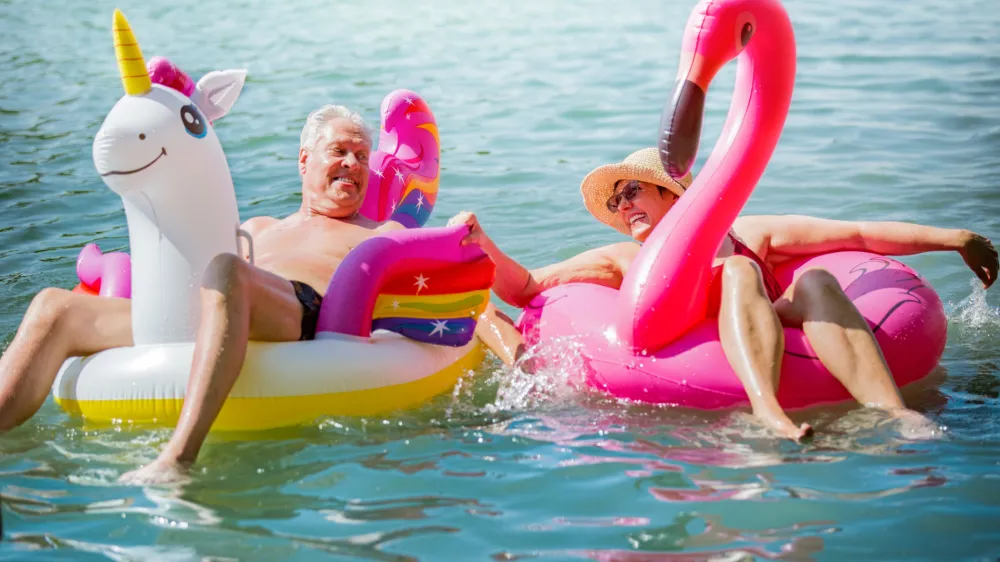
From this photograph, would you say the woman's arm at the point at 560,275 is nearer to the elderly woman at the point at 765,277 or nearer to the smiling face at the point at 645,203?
the elderly woman at the point at 765,277

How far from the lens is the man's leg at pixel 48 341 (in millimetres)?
3570

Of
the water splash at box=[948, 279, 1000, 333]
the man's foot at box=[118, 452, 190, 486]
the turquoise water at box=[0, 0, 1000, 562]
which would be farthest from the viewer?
the water splash at box=[948, 279, 1000, 333]

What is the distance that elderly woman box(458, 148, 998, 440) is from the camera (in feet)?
11.9

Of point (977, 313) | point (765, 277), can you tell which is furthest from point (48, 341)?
point (977, 313)

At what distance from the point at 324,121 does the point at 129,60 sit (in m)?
1.03

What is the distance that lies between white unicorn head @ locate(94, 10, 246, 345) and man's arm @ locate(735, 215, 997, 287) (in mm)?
1898

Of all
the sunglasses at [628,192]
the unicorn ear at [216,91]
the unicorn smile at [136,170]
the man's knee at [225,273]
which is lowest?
the man's knee at [225,273]

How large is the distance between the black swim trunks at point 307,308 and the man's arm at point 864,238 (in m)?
1.56

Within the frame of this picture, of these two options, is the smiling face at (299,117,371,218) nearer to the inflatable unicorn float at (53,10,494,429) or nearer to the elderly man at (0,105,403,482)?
the elderly man at (0,105,403,482)

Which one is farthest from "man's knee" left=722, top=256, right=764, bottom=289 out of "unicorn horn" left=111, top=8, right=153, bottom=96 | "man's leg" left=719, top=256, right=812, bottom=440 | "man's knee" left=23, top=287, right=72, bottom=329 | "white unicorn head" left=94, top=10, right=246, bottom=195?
"man's knee" left=23, top=287, right=72, bottom=329

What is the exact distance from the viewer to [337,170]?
169 inches

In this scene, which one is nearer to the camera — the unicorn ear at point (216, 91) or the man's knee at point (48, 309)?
the man's knee at point (48, 309)

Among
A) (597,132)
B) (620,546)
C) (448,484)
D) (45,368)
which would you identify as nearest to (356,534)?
(448,484)

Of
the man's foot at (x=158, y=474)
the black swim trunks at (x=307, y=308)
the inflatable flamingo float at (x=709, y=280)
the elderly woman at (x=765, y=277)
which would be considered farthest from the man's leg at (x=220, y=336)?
the inflatable flamingo float at (x=709, y=280)
